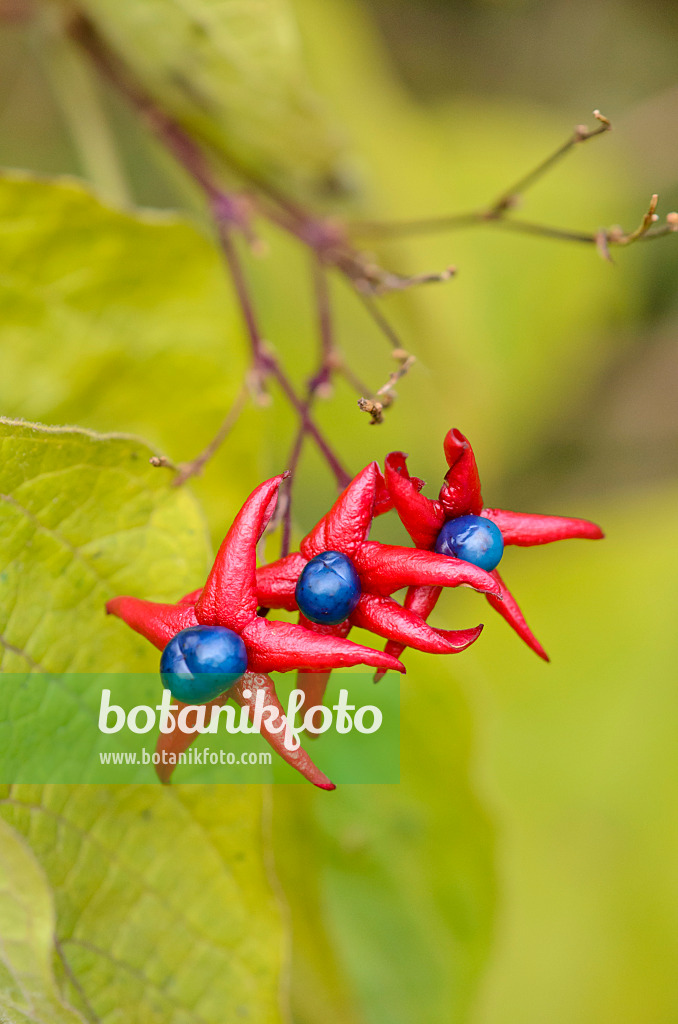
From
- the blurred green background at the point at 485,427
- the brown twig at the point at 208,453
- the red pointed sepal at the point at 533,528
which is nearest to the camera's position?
the red pointed sepal at the point at 533,528

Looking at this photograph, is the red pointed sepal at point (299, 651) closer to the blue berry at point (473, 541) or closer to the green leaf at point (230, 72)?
the blue berry at point (473, 541)

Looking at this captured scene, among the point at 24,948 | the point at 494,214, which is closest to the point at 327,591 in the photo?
the point at 24,948

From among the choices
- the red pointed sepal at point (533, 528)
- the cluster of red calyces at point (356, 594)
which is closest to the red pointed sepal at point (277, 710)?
the cluster of red calyces at point (356, 594)

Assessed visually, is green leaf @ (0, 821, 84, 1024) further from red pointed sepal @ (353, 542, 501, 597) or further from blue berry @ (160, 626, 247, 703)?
red pointed sepal @ (353, 542, 501, 597)

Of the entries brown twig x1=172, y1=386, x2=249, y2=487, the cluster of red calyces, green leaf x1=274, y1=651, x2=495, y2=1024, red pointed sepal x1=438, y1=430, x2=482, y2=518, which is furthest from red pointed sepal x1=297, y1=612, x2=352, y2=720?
green leaf x1=274, y1=651, x2=495, y2=1024

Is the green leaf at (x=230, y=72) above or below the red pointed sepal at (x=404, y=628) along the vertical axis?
above

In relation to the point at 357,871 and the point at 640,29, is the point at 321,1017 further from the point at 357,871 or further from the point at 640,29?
the point at 640,29

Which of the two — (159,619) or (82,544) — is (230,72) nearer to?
(82,544)
